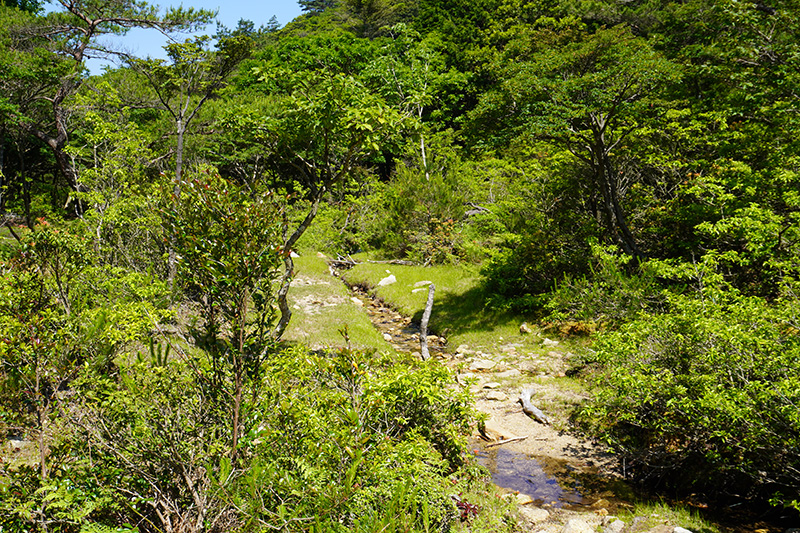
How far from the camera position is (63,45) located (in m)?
12.1

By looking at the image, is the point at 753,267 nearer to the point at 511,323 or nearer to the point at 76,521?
the point at 511,323

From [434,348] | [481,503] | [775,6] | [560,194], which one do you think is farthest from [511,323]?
[775,6]

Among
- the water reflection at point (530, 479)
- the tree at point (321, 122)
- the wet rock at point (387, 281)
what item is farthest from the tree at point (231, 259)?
the wet rock at point (387, 281)

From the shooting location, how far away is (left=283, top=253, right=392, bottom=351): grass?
9.95m

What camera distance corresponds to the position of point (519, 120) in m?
10.0

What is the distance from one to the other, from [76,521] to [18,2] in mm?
24930

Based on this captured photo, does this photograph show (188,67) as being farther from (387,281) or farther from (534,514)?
(534,514)

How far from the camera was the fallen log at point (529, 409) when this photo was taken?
7046mm

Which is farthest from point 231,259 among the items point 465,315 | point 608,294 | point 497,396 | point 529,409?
point 465,315

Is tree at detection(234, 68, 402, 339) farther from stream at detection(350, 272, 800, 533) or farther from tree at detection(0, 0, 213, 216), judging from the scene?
tree at detection(0, 0, 213, 216)

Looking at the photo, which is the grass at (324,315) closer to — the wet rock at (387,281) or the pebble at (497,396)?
the wet rock at (387,281)

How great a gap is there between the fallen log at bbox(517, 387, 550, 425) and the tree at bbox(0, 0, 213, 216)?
11364 mm

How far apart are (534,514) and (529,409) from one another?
2.63 meters

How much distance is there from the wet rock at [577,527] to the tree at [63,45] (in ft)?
41.1
